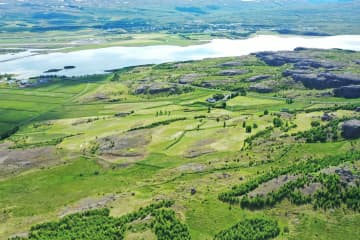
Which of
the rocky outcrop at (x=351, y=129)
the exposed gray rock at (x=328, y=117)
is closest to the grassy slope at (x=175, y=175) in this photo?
the exposed gray rock at (x=328, y=117)

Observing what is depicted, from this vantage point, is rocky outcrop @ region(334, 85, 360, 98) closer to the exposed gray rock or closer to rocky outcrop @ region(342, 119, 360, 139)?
the exposed gray rock

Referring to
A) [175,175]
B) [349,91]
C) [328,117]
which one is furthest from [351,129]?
[349,91]

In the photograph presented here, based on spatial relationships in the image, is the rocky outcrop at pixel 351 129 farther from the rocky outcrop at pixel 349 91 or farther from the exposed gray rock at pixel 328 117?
the rocky outcrop at pixel 349 91

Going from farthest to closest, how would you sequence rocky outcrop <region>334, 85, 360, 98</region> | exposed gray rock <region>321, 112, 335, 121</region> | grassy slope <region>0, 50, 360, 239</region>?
rocky outcrop <region>334, 85, 360, 98</region>, exposed gray rock <region>321, 112, 335, 121</region>, grassy slope <region>0, 50, 360, 239</region>

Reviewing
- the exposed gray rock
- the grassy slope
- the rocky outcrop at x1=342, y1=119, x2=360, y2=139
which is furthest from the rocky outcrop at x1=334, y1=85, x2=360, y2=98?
the rocky outcrop at x1=342, y1=119, x2=360, y2=139

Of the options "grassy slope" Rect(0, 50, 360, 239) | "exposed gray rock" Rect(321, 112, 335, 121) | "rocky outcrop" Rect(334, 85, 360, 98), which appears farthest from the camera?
"rocky outcrop" Rect(334, 85, 360, 98)

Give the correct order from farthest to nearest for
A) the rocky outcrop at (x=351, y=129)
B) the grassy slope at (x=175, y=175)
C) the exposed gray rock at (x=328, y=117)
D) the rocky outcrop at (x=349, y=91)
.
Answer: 1. the rocky outcrop at (x=349, y=91)
2. the exposed gray rock at (x=328, y=117)
3. the rocky outcrop at (x=351, y=129)
4. the grassy slope at (x=175, y=175)

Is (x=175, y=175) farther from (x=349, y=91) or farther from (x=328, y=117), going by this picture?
(x=349, y=91)
